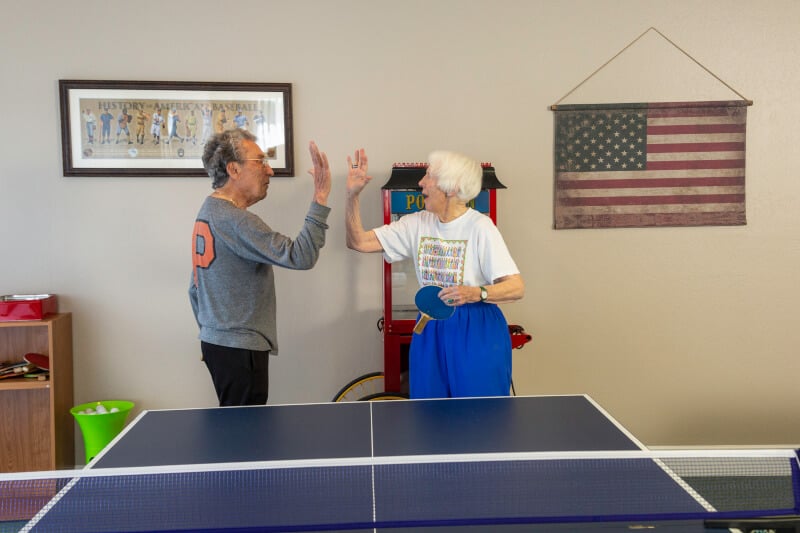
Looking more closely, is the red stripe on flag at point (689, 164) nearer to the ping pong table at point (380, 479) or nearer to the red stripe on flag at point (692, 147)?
the red stripe on flag at point (692, 147)

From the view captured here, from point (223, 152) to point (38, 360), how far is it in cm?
173

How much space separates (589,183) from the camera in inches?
156

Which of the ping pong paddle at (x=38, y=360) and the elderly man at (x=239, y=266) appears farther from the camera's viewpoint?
the ping pong paddle at (x=38, y=360)

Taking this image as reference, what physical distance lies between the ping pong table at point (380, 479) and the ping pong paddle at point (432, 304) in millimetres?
471

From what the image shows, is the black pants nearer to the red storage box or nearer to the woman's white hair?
the woman's white hair

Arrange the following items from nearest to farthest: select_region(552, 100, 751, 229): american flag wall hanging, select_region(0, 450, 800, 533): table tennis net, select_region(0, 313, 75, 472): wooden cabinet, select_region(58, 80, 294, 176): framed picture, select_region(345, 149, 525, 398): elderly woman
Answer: select_region(0, 450, 800, 533): table tennis net → select_region(345, 149, 525, 398): elderly woman → select_region(0, 313, 75, 472): wooden cabinet → select_region(58, 80, 294, 176): framed picture → select_region(552, 100, 751, 229): american flag wall hanging

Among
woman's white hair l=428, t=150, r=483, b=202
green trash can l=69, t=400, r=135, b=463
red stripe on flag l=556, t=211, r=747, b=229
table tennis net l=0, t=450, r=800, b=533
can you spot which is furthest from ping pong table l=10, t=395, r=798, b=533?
red stripe on flag l=556, t=211, r=747, b=229

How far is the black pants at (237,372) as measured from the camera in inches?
104

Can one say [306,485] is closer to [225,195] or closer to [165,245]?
[225,195]

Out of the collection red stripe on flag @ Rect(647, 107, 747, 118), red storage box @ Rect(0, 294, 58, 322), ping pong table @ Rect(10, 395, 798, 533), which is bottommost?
ping pong table @ Rect(10, 395, 798, 533)

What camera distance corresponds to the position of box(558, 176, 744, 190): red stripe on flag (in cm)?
395

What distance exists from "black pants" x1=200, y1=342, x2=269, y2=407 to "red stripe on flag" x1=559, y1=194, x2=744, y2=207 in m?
2.08

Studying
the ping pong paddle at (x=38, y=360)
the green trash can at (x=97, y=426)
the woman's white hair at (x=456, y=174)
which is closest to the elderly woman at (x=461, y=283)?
the woman's white hair at (x=456, y=174)

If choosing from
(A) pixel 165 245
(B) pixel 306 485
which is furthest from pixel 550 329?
(B) pixel 306 485
